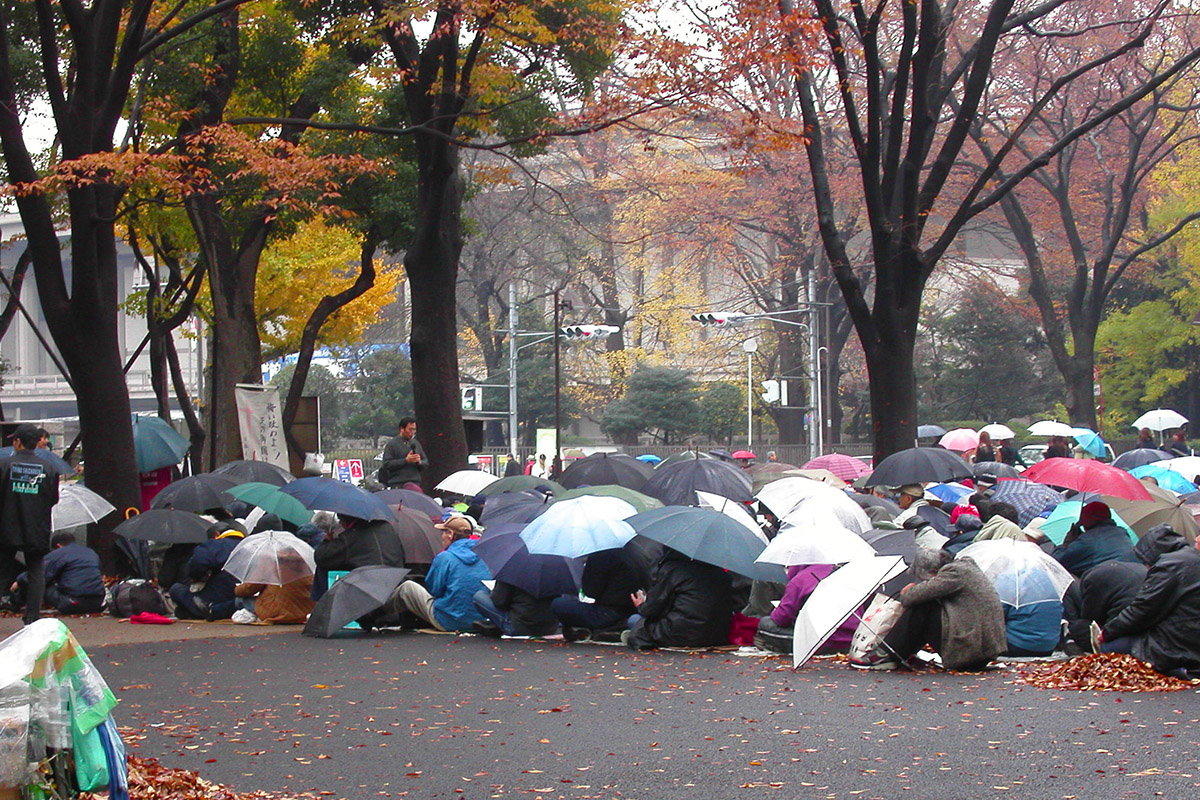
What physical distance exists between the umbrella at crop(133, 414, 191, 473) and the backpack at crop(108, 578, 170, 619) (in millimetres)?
5250

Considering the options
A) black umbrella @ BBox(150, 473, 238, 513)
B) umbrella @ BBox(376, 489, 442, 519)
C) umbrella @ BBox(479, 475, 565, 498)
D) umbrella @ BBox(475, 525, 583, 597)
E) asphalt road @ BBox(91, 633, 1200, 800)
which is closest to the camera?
asphalt road @ BBox(91, 633, 1200, 800)

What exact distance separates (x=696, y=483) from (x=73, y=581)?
686cm

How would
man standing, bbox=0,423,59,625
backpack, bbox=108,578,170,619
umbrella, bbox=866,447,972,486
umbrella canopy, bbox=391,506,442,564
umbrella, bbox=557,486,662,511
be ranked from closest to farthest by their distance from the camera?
man standing, bbox=0,423,59,625 → umbrella, bbox=557,486,662,511 → umbrella canopy, bbox=391,506,442,564 → backpack, bbox=108,578,170,619 → umbrella, bbox=866,447,972,486

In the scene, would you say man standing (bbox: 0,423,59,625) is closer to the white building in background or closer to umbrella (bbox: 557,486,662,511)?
umbrella (bbox: 557,486,662,511)

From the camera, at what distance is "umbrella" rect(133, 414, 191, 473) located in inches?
762

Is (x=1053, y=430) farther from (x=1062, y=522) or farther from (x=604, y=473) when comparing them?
(x=1062, y=522)

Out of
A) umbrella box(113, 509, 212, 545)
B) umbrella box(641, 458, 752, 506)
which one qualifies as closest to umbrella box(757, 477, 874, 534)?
umbrella box(641, 458, 752, 506)

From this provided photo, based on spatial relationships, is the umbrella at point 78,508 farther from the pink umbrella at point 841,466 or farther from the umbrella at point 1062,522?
the pink umbrella at point 841,466

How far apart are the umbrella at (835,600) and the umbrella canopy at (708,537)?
87cm

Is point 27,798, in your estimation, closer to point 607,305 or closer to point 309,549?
point 309,549

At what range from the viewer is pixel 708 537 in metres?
11.1

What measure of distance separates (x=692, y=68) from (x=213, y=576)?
295 inches

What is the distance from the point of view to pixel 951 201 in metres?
33.9

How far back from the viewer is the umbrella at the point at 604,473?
17.5 m
